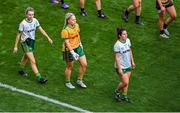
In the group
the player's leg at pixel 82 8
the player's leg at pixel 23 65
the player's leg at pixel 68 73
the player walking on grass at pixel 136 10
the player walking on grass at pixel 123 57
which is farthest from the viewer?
the player's leg at pixel 82 8

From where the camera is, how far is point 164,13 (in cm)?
1580

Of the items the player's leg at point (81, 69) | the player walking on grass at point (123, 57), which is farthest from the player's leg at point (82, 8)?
the player walking on grass at point (123, 57)

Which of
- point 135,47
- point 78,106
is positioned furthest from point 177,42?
point 78,106

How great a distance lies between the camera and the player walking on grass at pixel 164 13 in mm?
15662

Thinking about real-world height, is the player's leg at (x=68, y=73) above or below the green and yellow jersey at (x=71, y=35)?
below

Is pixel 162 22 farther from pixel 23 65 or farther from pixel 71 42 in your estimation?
pixel 23 65

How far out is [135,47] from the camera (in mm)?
15469

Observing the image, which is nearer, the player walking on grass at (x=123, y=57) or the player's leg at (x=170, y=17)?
the player walking on grass at (x=123, y=57)

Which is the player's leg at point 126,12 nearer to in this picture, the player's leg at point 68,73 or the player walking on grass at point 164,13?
the player walking on grass at point 164,13

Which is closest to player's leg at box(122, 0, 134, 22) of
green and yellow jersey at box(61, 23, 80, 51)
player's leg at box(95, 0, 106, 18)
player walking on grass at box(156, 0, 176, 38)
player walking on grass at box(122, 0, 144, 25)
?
player walking on grass at box(122, 0, 144, 25)

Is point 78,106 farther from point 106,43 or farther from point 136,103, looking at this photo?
point 106,43

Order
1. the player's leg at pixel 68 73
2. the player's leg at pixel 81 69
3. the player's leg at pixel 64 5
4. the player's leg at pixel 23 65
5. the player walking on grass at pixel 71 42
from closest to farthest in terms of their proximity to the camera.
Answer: the player walking on grass at pixel 71 42, the player's leg at pixel 81 69, the player's leg at pixel 68 73, the player's leg at pixel 23 65, the player's leg at pixel 64 5

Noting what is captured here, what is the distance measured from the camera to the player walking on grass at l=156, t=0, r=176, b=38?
15662mm

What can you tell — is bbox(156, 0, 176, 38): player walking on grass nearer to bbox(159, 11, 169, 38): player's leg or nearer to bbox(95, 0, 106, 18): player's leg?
bbox(159, 11, 169, 38): player's leg
